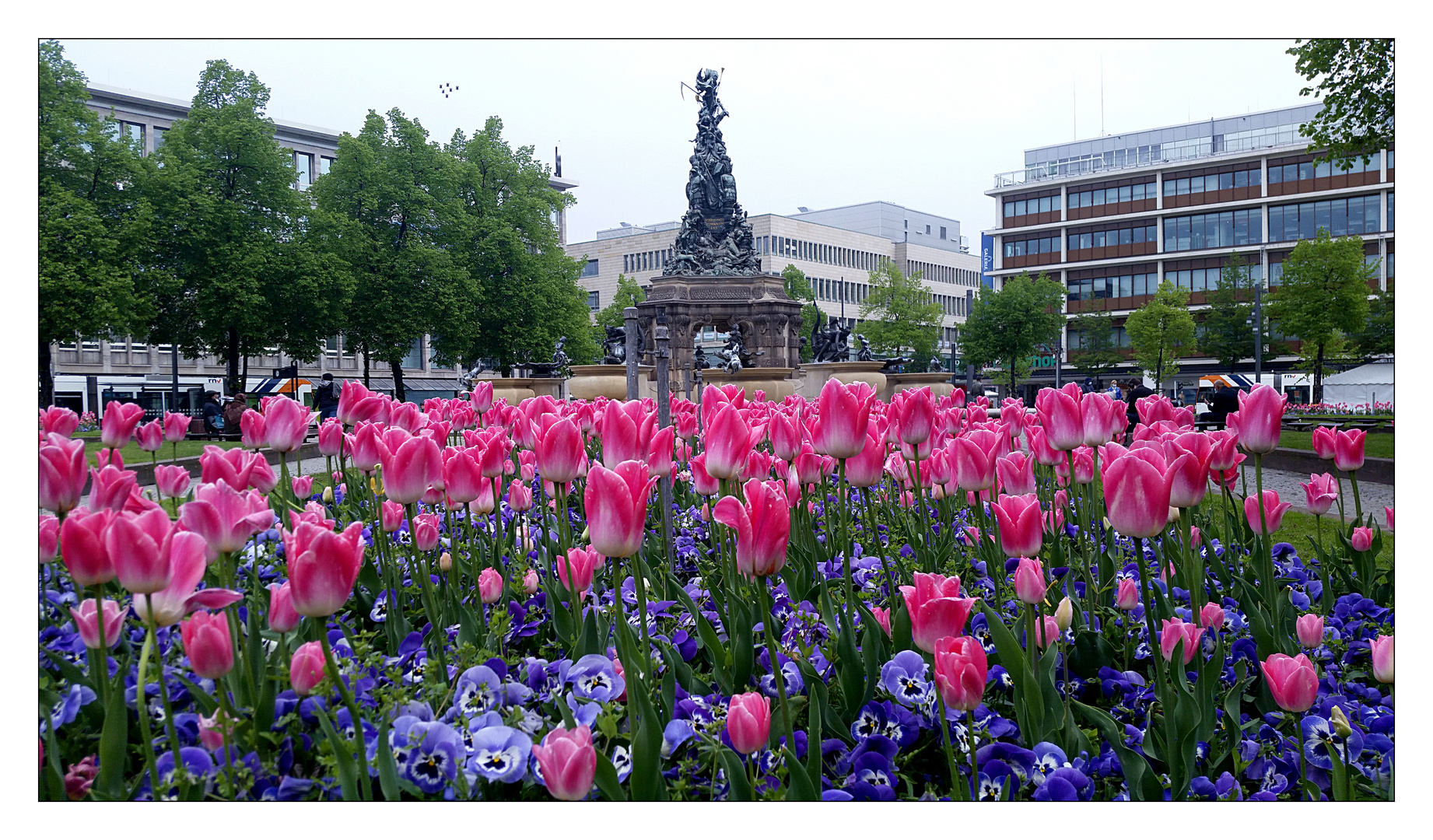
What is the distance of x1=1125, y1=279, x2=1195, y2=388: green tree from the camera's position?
28.2 m

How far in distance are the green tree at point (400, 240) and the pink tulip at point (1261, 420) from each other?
2591 centimetres

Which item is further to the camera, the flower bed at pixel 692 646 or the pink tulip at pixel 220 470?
the pink tulip at pixel 220 470

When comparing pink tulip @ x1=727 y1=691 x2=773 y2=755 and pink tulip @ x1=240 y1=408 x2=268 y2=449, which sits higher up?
pink tulip @ x1=240 y1=408 x2=268 y2=449

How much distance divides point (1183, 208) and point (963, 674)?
64.6ft

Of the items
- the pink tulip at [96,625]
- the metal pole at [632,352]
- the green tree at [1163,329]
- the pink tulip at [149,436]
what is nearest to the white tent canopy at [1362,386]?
the metal pole at [632,352]

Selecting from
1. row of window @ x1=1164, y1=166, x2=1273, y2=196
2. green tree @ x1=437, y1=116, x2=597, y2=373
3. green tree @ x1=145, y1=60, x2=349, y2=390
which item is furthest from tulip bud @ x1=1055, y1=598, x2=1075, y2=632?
green tree @ x1=437, y1=116, x2=597, y2=373

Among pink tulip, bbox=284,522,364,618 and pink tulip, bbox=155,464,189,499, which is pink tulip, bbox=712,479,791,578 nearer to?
pink tulip, bbox=284,522,364,618

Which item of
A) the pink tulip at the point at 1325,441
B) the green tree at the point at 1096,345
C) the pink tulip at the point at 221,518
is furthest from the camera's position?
the green tree at the point at 1096,345

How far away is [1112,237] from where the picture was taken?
1289 inches

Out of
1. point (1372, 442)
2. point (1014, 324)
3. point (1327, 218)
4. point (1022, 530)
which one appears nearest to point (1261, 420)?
point (1372, 442)

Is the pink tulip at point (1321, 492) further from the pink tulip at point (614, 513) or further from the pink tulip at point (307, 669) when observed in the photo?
the pink tulip at point (307, 669)

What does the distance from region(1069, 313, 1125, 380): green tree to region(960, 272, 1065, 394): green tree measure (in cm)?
413

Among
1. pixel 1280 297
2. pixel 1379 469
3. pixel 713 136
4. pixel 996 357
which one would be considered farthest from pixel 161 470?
pixel 996 357

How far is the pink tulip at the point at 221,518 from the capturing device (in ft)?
6.51
